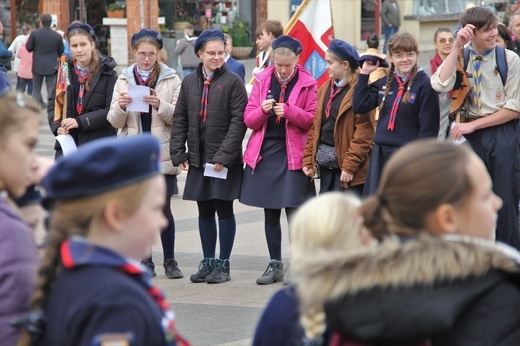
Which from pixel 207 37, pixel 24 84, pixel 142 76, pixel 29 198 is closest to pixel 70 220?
pixel 29 198

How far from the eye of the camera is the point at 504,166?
6.76 metres

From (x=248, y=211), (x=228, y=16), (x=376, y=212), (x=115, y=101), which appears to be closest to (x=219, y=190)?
(x=115, y=101)

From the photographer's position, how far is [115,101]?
7.56m

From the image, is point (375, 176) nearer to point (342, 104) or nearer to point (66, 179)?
point (342, 104)

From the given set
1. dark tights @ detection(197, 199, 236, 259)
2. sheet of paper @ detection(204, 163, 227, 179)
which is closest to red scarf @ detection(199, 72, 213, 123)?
sheet of paper @ detection(204, 163, 227, 179)

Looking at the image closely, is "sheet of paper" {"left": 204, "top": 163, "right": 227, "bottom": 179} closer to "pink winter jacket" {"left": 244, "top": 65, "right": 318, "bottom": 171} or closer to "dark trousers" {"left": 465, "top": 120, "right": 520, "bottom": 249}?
"pink winter jacket" {"left": 244, "top": 65, "right": 318, "bottom": 171}

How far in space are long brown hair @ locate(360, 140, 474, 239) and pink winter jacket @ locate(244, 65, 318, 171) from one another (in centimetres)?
488

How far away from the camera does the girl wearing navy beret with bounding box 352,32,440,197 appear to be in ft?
22.1

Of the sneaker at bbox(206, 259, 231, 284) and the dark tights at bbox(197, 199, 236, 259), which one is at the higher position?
the dark tights at bbox(197, 199, 236, 259)

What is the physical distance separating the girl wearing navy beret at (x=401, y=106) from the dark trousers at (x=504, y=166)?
14.2 inches

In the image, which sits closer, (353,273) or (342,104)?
(353,273)

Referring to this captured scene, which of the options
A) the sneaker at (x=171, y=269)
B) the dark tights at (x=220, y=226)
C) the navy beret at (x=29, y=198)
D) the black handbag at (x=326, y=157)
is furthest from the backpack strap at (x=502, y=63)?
the navy beret at (x=29, y=198)

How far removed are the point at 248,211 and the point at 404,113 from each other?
3757mm

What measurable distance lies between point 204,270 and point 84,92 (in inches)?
66.6
